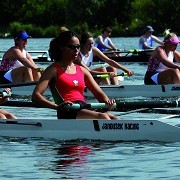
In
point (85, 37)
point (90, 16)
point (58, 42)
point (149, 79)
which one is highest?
point (58, 42)

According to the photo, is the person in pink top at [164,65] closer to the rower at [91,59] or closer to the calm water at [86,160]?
the rower at [91,59]

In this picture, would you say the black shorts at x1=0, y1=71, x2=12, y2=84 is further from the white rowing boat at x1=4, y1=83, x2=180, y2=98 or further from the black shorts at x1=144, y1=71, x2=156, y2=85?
the black shorts at x1=144, y1=71, x2=156, y2=85

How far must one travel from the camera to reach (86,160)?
12109mm

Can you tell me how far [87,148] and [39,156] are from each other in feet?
2.67

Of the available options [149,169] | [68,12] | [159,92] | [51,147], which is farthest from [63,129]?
[68,12]

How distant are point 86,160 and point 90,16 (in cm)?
7973

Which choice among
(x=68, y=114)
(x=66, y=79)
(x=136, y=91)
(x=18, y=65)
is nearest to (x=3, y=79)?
(x=18, y=65)

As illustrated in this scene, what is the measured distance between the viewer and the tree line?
284ft

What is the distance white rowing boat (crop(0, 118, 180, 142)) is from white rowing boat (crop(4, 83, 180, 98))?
642cm

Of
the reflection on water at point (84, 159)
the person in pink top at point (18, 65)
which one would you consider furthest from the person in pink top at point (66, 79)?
the person in pink top at point (18, 65)

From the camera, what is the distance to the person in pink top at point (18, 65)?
66.0 ft

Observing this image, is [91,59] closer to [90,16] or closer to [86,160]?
[86,160]

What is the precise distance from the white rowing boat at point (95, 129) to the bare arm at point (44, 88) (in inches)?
22.6

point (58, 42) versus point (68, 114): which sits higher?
point (58, 42)
